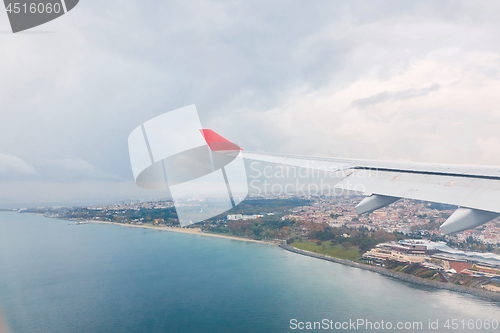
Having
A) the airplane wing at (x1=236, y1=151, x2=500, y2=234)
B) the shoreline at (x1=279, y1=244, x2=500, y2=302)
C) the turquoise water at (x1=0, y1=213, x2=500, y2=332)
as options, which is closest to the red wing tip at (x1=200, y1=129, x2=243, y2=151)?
the airplane wing at (x1=236, y1=151, x2=500, y2=234)

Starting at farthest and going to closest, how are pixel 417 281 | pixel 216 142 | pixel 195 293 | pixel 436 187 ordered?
pixel 417 281
pixel 195 293
pixel 216 142
pixel 436 187

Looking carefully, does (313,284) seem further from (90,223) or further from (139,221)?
(90,223)

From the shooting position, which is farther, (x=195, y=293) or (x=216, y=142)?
(x=195, y=293)

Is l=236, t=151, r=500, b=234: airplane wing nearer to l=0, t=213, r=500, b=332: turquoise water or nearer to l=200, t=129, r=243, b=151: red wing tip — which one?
l=200, t=129, r=243, b=151: red wing tip

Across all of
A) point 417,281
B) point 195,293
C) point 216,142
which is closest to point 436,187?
point 216,142

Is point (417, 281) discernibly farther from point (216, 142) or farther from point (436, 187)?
point (216, 142)

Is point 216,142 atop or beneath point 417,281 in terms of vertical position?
atop

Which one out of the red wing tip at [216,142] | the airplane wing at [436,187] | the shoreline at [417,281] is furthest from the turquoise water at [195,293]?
the airplane wing at [436,187]

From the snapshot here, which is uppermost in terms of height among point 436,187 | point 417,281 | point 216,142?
point 216,142
